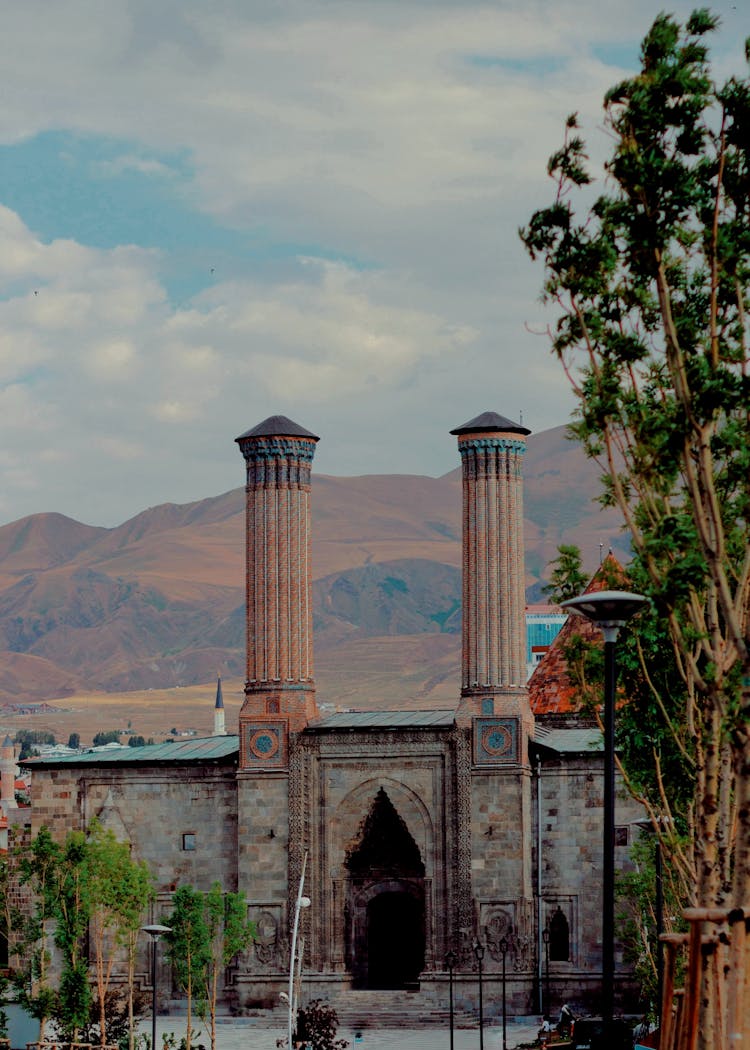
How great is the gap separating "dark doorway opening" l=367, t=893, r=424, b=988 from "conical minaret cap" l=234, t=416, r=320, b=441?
42.8ft

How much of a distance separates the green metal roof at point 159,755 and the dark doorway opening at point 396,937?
5.92m

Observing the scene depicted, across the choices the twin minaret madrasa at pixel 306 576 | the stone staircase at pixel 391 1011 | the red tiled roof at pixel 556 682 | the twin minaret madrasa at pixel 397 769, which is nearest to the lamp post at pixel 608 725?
the stone staircase at pixel 391 1011

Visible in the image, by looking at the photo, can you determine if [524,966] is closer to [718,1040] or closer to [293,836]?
[293,836]

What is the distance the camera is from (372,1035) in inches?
2076

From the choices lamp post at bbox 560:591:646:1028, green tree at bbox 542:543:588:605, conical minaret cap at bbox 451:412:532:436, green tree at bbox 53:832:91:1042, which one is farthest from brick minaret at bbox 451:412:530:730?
lamp post at bbox 560:591:646:1028

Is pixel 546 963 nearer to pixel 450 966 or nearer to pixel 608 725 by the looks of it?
pixel 450 966

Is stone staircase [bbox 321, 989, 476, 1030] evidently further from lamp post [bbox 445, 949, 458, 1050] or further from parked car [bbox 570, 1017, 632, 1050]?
parked car [bbox 570, 1017, 632, 1050]

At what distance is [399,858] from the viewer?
57188 millimetres

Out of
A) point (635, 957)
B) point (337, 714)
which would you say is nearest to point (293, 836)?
point (337, 714)

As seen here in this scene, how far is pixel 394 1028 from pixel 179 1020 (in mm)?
6337

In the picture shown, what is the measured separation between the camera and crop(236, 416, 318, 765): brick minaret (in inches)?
2295

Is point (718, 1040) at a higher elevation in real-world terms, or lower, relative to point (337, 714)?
lower

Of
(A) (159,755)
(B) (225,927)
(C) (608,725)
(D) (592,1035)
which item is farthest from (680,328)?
(A) (159,755)

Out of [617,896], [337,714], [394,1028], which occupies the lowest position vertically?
[394,1028]
